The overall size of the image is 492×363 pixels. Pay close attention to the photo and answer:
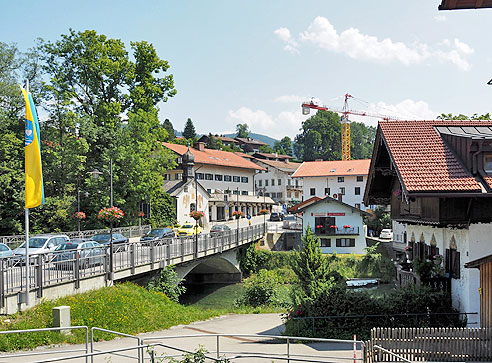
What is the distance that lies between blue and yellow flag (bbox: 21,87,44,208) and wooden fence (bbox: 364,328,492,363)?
11.9 m

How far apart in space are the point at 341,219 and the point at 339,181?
2125 centimetres

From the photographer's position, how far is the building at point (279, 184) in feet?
345

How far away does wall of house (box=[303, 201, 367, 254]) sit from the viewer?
56.4 metres

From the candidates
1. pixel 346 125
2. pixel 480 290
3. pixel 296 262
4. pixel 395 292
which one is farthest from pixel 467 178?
pixel 346 125

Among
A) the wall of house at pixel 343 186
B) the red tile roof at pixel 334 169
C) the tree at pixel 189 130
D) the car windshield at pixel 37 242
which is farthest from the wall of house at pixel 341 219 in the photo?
the tree at pixel 189 130

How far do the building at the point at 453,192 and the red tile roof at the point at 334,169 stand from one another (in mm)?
56468

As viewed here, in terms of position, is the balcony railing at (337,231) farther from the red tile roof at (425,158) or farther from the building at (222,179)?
the red tile roof at (425,158)

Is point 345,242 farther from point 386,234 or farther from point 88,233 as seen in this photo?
point 88,233

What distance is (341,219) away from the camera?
186ft

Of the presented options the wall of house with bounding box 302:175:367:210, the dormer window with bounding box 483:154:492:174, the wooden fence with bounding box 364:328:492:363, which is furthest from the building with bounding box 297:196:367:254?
the wooden fence with bounding box 364:328:492:363

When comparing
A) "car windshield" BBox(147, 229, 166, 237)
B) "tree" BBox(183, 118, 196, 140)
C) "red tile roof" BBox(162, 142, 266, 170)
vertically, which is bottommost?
"car windshield" BBox(147, 229, 166, 237)

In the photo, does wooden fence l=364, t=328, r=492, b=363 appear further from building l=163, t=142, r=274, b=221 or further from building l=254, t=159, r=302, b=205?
building l=254, t=159, r=302, b=205

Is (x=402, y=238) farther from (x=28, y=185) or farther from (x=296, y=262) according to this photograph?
(x=28, y=185)

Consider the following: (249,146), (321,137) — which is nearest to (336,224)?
(321,137)
